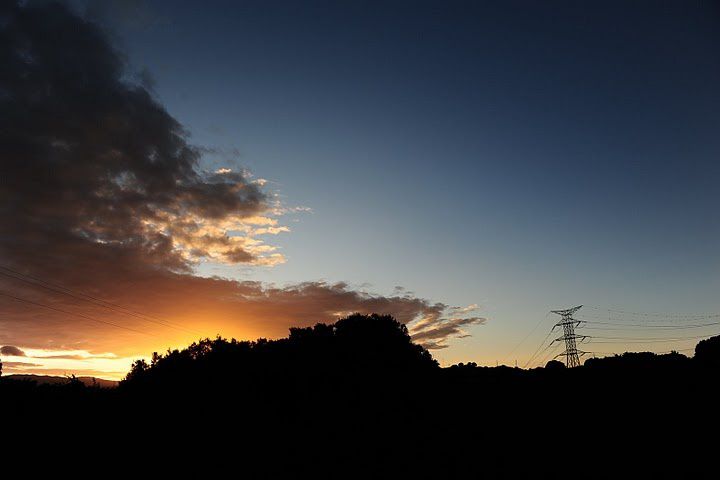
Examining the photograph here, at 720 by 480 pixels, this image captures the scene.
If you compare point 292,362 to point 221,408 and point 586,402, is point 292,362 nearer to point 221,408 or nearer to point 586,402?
point 221,408

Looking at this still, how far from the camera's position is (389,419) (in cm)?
3641

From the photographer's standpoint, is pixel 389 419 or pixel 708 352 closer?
pixel 389 419

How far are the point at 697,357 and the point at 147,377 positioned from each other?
203 feet

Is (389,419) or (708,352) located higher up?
(708,352)

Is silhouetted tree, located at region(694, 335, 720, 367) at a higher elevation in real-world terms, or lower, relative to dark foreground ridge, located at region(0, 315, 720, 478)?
higher

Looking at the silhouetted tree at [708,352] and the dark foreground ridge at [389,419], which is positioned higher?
the silhouetted tree at [708,352]

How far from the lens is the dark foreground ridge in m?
26.8

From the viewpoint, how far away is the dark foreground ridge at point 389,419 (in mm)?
26766

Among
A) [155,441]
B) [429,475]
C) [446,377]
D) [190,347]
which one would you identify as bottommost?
[429,475]

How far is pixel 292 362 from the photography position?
164 feet

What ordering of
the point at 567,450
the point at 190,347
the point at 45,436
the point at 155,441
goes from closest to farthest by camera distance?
the point at 45,436 < the point at 567,450 < the point at 155,441 < the point at 190,347

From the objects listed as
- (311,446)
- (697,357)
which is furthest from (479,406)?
(697,357)

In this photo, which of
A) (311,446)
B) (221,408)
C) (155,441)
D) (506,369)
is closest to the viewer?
(155,441)

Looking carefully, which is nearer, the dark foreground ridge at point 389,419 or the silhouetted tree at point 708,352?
the dark foreground ridge at point 389,419
